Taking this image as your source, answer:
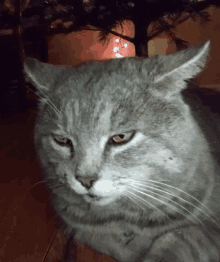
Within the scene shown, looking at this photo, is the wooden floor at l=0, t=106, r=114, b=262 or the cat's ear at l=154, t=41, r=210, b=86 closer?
the cat's ear at l=154, t=41, r=210, b=86

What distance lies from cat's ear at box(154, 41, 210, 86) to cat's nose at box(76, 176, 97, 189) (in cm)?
31

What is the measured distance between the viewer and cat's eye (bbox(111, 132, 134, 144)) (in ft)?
2.05

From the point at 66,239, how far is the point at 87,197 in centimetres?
25

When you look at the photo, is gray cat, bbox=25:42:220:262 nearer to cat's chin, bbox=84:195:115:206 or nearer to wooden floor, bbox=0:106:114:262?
cat's chin, bbox=84:195:115:206

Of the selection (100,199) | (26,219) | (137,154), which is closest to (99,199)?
(100,199)

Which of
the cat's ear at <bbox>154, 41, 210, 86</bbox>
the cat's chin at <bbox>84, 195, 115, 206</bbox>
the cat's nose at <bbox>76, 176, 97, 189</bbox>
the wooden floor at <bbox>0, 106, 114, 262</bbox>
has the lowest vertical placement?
the wooden floor at <bbox>0, 106, 114, 262</bbox>

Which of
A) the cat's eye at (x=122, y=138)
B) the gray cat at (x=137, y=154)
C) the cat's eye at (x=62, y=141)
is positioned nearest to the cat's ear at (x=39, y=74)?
the gray cat at (x=137, y=154)

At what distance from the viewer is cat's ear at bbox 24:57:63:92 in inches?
28.9

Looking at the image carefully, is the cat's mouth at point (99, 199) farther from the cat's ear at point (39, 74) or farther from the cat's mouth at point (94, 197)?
the cat's ear at point (39, 74)

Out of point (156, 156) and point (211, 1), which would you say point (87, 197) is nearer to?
point (156, 156)

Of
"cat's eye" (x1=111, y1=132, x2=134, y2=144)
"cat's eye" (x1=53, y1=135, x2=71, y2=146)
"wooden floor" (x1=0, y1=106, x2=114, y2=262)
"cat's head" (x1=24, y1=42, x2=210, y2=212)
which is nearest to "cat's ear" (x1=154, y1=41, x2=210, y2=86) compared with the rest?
"cat's head" (x1=24, y1=42, x2=210, y2=212)

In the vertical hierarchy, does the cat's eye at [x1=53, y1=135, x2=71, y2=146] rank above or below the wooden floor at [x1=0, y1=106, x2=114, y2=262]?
above

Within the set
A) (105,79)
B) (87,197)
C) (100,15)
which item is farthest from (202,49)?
(100,15)

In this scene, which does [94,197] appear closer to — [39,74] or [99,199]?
[99,199]
